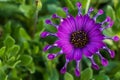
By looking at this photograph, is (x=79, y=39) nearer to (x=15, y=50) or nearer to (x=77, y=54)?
(x=77, y=54)

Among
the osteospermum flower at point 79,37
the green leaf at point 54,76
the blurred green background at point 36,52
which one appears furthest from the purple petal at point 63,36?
the green leaf at point 54,76

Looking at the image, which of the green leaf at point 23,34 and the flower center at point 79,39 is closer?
the flower center at point 79,39

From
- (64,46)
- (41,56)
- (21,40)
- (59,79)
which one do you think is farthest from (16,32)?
(64,46)

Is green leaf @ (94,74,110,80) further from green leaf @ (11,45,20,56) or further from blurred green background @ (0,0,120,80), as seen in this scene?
green leaf @ (11,45,20,56)

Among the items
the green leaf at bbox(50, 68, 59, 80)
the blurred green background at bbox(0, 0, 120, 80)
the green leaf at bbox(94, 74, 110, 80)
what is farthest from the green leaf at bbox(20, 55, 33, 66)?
the green leaf at bbox(94, 74, 110, 80)

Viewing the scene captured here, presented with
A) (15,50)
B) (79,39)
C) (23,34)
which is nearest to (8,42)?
(15,50)

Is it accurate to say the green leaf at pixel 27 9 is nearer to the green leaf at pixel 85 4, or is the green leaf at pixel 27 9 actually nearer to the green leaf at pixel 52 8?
the green leaf at pixel 52 8

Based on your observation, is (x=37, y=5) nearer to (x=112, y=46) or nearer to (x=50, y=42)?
(x=50, y=42)

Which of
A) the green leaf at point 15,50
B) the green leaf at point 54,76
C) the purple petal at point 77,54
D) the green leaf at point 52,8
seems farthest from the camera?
the green leaf at point 52,8
